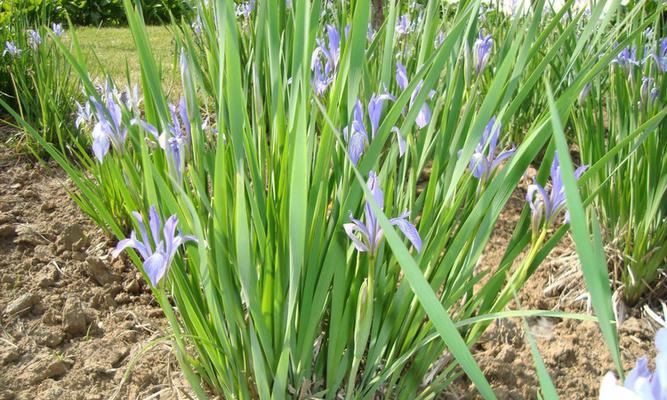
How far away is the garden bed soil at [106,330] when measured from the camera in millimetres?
1391

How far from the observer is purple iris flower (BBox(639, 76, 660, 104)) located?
1.73 m

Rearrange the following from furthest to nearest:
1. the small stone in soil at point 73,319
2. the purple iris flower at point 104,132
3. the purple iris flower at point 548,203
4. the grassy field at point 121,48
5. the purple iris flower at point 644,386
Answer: the grassy field at point 121,48, the small stone in soil at point 73,319, the purple iris flower at point 104,132, the purple iris flower at point 548,203, the purple iris flower at point 644,386

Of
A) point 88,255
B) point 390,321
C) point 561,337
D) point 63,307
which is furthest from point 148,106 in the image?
point 561,337

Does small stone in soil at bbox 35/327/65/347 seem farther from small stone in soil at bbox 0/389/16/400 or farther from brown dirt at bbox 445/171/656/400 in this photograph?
brown dirt at bbox 445/171/656/400

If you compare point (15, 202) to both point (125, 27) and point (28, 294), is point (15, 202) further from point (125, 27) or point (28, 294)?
point (125, 27)

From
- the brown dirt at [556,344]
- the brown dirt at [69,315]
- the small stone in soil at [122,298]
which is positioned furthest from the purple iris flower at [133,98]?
the brown dirt at [556,344]

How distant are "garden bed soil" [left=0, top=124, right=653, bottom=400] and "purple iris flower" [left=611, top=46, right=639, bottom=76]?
0.61m

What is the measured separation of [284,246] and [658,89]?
1368 millimetres

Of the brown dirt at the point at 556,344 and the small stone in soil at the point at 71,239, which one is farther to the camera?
the small stone in soil at the point at 71,239

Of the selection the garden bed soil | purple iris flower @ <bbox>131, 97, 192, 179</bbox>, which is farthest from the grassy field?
purple iris flower @ <bbox>131, 97, 192, 179</bbox>

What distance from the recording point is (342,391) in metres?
1.15

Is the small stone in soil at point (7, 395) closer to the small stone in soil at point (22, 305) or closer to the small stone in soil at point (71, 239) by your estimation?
the small stone in soil at point (22, 305)

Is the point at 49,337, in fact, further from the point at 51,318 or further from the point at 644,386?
the point at 644,386

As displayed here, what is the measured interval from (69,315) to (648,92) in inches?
66.5
